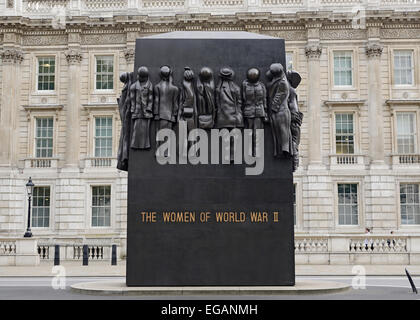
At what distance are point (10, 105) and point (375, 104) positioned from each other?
24671mm

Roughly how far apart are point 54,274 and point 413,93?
90.9 ft

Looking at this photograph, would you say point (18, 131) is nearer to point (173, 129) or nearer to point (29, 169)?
point (29, 169)

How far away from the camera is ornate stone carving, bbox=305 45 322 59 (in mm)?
42625

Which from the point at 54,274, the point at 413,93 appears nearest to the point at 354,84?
the point at 413,93

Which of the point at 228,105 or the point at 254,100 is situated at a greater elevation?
the point at 254,100

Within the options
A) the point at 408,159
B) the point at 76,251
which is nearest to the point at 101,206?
the point at 76,251

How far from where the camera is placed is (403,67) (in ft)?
141

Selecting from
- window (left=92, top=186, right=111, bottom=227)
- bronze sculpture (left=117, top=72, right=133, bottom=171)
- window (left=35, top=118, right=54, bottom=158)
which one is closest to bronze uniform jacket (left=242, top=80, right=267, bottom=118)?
bronze sculpture (left=117, top=72, right=133, bottom=171)

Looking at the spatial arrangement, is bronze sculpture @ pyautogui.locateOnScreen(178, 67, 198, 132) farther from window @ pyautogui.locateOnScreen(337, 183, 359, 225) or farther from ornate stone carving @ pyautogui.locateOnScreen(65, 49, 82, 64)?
ornate stone carving @ pyautogui.locateOnScreen(65, 49, 82, 64)

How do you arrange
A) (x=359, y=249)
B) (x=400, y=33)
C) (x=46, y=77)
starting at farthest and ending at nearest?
(x=46, y=77), (x=400, y=33), (x=359, y=249)

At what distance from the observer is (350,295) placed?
A: 1443 cm

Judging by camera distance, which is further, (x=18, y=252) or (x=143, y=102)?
(x=18, y=252)

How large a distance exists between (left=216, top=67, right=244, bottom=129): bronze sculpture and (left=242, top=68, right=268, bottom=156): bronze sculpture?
0.16 meters

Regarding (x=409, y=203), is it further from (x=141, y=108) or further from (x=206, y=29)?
(x=141, y=108)
